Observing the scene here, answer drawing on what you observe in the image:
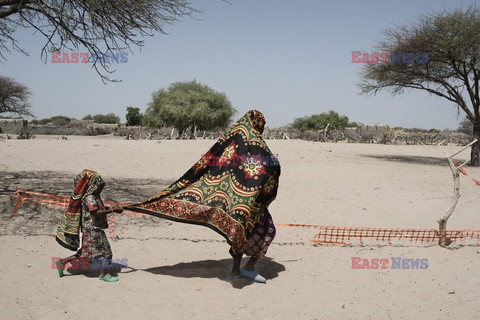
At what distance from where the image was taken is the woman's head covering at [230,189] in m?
4.52

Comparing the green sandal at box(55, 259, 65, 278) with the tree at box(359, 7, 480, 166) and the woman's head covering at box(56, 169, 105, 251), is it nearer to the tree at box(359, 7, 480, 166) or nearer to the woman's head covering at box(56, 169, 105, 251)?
the woman's head covering at box(56, 169, 105, 251)

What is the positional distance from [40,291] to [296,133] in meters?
31.8

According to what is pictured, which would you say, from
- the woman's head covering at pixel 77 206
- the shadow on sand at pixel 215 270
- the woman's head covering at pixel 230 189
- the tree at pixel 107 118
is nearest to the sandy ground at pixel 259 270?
the shadow on sand at pixel 215 270

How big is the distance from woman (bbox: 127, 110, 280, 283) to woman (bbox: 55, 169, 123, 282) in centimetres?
44

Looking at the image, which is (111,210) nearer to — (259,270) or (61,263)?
(61,263)

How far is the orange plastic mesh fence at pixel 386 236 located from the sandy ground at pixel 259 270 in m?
0.27

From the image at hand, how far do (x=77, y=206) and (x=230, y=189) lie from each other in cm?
176

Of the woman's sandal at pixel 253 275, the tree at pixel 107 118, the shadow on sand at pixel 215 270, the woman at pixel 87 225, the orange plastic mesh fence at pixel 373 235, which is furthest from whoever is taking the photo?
the tree at pixel 107 118

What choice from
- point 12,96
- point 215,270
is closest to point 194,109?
point 12,96

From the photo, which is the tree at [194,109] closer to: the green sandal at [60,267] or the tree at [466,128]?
the tree at [466,128]

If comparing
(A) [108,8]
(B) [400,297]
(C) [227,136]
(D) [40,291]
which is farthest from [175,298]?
(A) [108,8]

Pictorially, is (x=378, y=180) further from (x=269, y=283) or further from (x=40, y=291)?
(x=40, y=291)

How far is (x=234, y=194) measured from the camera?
15.0 ft

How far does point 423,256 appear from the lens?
6.13 metres
